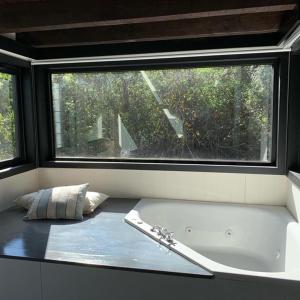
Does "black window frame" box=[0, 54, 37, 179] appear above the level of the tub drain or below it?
above

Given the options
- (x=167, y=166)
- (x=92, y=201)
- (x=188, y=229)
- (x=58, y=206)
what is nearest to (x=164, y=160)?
(x=167, y=166)

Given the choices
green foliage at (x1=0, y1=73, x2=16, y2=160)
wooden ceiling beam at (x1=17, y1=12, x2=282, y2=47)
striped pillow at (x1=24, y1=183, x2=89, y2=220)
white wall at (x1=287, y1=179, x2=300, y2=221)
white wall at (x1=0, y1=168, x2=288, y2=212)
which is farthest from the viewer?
green foliage at (x1=0, y1=73, x2=16, y2=160)

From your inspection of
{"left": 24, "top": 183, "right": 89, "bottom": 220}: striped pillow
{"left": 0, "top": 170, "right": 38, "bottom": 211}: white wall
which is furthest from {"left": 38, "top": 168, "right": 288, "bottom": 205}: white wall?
{"left": 24, "top": 183, "right": 89, "bottom": 220}: striped pillow

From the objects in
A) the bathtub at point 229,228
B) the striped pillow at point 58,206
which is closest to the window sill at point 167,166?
the bathtub at point 229,228

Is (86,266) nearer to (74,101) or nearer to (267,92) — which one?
(74,101)

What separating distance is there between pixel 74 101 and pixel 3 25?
1.14 m

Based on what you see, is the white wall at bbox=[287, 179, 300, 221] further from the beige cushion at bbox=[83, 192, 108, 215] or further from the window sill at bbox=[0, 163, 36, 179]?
the window sill at bbox=[0, 163, 36, 179]

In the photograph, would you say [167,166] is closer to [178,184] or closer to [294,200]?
[178,184]

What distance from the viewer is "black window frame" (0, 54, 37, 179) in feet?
10.2

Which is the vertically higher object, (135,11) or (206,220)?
(135,11)

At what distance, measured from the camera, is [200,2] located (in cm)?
191

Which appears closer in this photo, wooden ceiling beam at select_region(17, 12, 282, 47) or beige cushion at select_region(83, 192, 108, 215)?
wooden ceiling beam at select_region(17, 12, 282, 47)

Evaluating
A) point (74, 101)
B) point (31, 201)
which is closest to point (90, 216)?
point (31, 201)

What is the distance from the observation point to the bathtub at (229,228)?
2.52 metres
